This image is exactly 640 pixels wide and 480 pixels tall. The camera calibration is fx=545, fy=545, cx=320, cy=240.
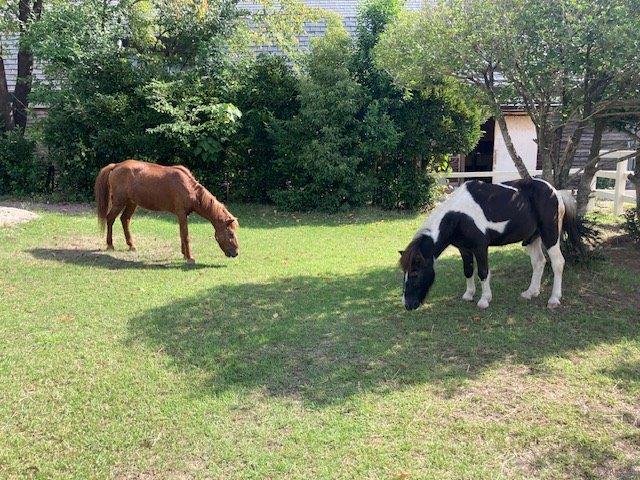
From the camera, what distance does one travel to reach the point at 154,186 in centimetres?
838

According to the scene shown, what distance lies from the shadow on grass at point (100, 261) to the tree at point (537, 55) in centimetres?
418

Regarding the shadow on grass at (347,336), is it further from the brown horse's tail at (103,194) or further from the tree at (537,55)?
the brown horse's tail at (103,194)

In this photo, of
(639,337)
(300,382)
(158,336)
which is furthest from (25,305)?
(639,337)

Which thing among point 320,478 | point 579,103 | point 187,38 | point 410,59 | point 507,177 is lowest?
point 320,478

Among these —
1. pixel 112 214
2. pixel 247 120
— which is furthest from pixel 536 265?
pixel 247 120

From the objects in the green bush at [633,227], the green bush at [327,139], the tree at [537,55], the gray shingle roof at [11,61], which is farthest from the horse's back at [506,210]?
the gray shingle roof at [11,61]

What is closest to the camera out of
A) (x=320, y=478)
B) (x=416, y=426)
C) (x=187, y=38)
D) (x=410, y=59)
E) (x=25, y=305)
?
(x=320, y=478)

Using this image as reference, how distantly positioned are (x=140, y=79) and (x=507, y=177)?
380 inches

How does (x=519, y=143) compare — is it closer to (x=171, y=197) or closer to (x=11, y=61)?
(x=171, y=197)

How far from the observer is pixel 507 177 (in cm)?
1442

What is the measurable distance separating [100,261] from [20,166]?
7.74 metres

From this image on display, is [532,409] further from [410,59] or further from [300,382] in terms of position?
[410,59]

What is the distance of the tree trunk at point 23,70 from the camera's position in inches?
561

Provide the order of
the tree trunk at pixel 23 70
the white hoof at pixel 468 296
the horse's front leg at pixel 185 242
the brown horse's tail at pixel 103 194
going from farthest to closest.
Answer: the tree trunk at pixel 23 70 < the brown horse's tail at pixel 103 194 < the horse's front leg at pixel 185 242 < the white hoof at pixel 468 296
